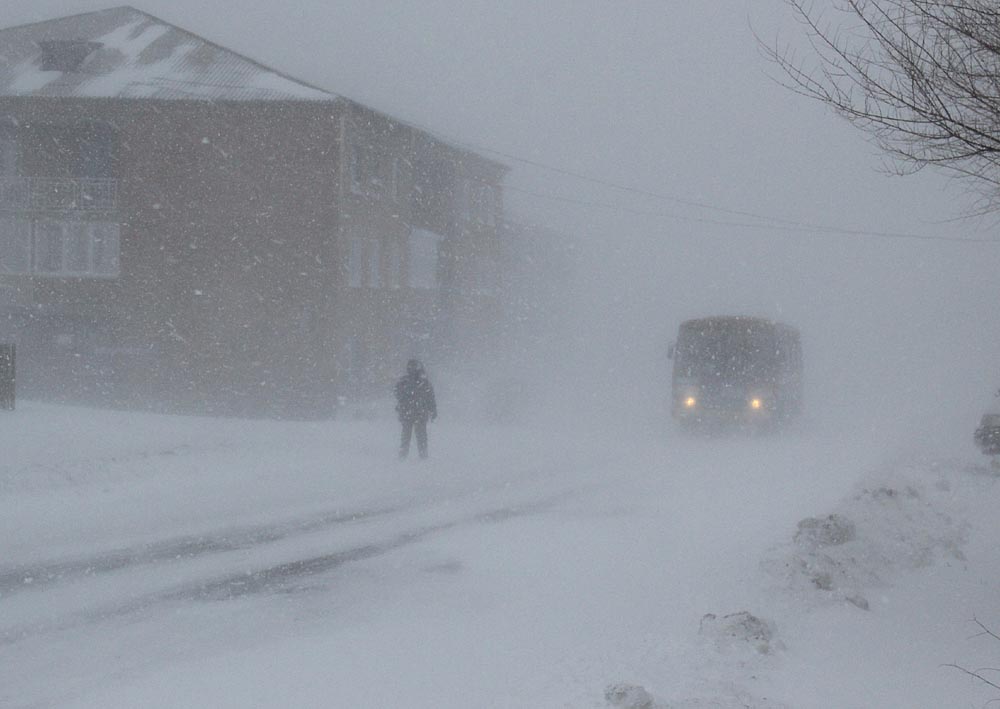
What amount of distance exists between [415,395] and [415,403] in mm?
145

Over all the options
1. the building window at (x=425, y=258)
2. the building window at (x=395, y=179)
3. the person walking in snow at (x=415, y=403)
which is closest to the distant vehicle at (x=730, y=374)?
the person walking in snow at (x=415, y=403)

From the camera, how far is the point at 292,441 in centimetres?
1862

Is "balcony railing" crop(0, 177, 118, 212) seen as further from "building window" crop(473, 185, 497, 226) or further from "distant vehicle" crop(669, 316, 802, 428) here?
"distant vehicle" crop(669, 316, 802, 428)

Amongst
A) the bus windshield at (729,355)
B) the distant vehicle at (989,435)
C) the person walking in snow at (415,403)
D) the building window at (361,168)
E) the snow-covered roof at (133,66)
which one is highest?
the snow-covered roof at (133,66)

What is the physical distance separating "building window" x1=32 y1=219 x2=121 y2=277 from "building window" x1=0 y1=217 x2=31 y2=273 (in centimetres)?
47

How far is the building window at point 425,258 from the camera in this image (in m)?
35.6

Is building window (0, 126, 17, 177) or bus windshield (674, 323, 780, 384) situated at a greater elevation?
building window (0, 126, 17, 177)

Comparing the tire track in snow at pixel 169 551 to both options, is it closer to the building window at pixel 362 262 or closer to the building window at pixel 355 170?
the building window at pixel 362 262

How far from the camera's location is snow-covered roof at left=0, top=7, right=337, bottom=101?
94.6ft

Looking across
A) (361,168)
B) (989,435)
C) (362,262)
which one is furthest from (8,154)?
(989,435)

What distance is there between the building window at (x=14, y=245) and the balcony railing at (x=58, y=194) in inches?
18.7

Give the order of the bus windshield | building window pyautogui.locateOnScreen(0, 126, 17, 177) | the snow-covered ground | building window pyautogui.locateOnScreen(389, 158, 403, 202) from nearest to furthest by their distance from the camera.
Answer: the snow-covered ground < the bus windshield < building window pyautogui.locateOnScreen(0, 126, 17, 177) < building window pyautogui.locateOnScreen(389, 158, 403, 202)

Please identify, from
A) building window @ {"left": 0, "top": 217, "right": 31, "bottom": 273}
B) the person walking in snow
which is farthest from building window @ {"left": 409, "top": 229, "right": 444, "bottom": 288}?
the person walking in snow

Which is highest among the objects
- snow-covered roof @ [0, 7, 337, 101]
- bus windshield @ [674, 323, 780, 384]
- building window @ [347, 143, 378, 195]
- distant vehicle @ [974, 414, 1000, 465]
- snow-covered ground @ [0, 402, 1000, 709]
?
snow-covered roof @ [0, 7, 337, 101]
